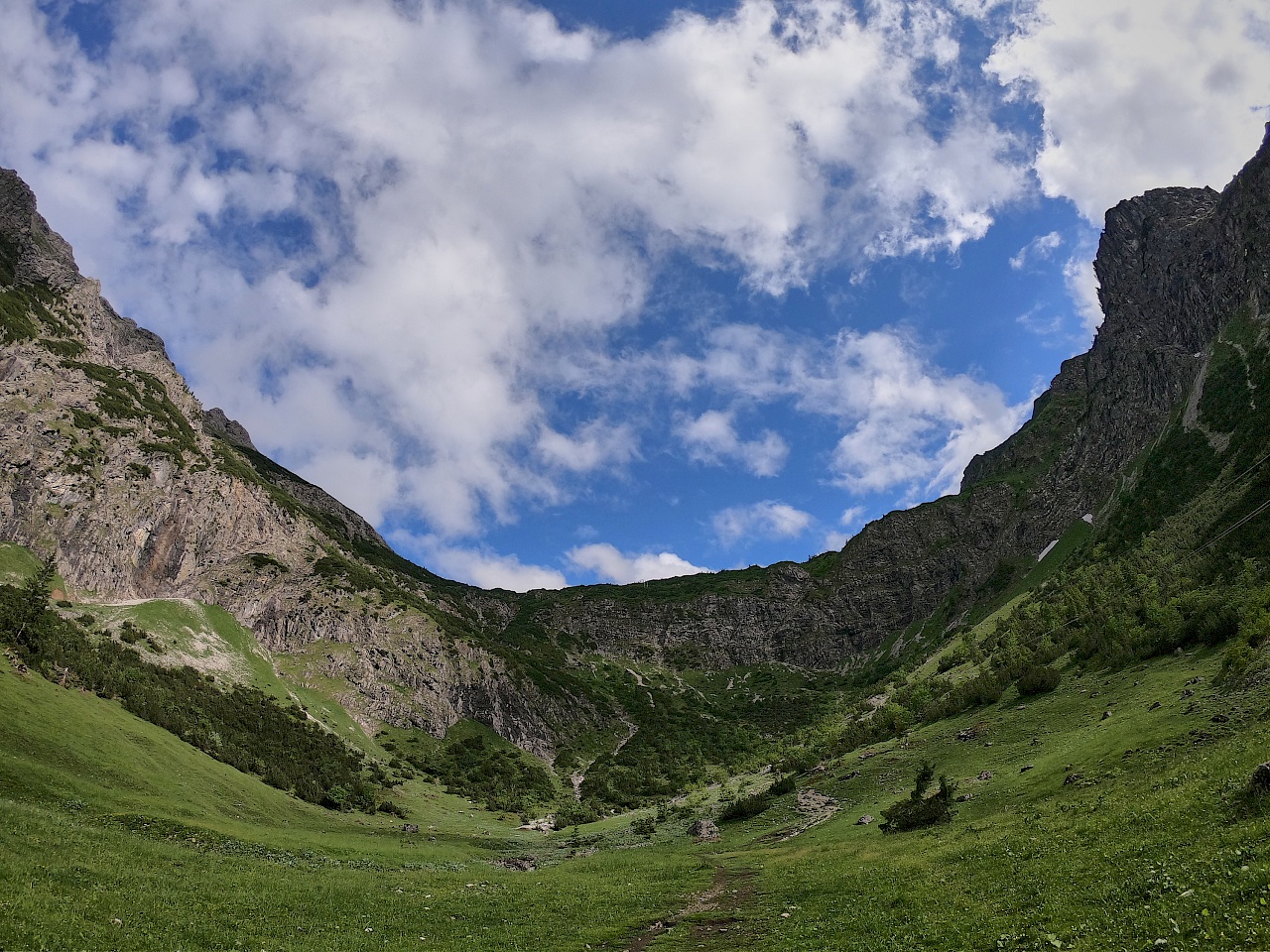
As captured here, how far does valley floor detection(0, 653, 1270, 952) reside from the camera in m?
16.7

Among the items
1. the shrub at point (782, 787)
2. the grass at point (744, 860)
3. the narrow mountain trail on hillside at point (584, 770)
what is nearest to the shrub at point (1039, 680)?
the grass at point (744, 860)

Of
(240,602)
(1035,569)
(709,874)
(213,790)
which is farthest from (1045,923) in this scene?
(1035,569)

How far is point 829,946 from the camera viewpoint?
19.3 metres

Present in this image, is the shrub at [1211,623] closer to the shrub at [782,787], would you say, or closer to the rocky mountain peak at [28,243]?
the shrub at [782,787]

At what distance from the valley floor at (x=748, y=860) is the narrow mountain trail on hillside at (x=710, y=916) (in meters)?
0.22

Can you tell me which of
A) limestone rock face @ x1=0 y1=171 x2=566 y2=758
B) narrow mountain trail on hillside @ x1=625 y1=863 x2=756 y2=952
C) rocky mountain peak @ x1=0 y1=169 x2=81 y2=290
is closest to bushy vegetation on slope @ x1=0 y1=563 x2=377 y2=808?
limestone rock face @ x1=0 y1=171 x2=566 y2=758

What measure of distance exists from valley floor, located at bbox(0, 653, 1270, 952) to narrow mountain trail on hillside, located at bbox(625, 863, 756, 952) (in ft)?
0.71

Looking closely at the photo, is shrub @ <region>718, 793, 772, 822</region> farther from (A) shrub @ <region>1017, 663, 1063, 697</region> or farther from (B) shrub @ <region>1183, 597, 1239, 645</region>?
(B) shrub @ <region>1183, 597, 1239, 645</region>

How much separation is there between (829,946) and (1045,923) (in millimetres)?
6468

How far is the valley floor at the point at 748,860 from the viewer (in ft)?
54.9

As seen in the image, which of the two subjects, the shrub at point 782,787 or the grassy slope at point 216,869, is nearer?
the grassy slope at point 216,869

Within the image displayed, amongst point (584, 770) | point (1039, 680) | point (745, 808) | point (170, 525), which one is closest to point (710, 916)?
point (745, 808)

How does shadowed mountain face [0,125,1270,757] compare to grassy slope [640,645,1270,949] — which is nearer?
grassy slope [640,645,1270,949]

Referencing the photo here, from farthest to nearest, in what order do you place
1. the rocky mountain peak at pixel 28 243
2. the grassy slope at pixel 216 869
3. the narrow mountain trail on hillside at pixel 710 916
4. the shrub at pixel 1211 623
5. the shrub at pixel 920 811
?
the rocky mountain peak at pixel 28 243 → the shrub at pixel 1211 623 → the shrub at pixel 920 811 → the narrow mountain trail on hillside at pixel 710 916 → the grassy slope at pixel 216 869
